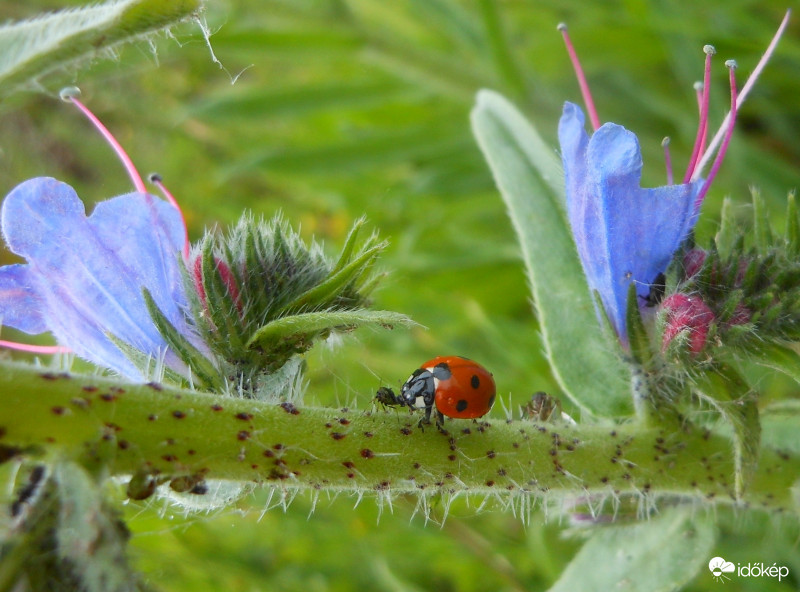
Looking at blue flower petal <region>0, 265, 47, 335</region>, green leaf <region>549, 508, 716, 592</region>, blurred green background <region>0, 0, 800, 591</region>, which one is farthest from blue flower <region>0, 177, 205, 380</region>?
blurred green background <region>0, 0, 800, 591</region>

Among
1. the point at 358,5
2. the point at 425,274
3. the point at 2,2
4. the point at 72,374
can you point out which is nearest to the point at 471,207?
the point at 425,274

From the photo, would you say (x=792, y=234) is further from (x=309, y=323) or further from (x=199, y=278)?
(x=199, y=278)

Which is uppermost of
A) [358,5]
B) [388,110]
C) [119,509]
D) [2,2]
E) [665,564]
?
[2,2]

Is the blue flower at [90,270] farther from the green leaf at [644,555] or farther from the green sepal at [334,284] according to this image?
the green leaf at [644,555]

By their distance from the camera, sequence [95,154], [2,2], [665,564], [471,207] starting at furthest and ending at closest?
[95,154]
[2,2]
[471,207]
[665,564]

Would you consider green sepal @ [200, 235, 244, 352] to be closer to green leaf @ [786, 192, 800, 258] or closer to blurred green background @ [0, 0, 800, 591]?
green leaf @ [786, 192, 800, 258]

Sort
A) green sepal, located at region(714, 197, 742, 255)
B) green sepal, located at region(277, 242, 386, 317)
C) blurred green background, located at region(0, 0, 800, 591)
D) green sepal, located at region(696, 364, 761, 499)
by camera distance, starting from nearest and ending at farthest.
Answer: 1. green sepal, located at region(277, 242, 386, 317)
2. green sepal, located at region(696, 364, 761, 499)
3. green sepal, located at region(714, 197, 742, 255)
4. blurred green background, located at region(0, 0, 800, 591)

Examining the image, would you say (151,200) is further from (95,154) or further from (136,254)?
(95,154)
